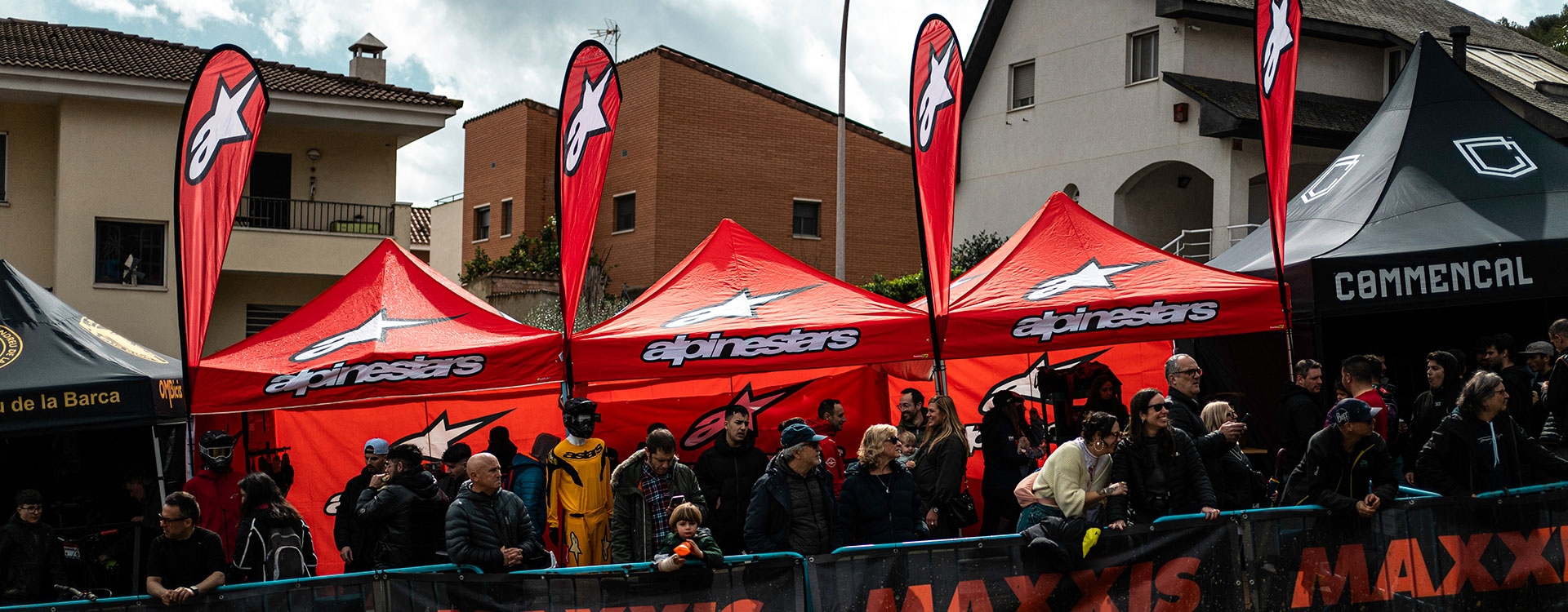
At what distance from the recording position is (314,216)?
2459 centimetres

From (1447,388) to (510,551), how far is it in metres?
6.47

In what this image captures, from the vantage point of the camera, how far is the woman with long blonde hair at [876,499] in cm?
691

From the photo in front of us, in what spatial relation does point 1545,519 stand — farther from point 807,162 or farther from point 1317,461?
point 807,162

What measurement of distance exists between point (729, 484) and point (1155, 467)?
2684 mm

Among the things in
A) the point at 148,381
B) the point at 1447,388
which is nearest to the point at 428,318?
the point at 148,381

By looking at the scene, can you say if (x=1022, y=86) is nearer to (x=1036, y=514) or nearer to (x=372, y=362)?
(x=372, y=362)

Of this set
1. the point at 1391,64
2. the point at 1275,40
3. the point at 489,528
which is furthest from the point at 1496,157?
the point at 1391,64

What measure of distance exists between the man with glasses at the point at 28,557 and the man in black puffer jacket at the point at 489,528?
280 centimetres

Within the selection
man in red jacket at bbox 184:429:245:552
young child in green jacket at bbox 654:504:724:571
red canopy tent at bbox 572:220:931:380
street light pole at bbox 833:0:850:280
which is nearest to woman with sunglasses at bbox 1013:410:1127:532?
young child in green jacket at bbox 654:504:724:571

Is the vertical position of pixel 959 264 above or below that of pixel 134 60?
below

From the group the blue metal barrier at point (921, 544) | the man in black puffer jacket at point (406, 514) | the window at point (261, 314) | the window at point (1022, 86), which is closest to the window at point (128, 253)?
the window at point (261, 314)

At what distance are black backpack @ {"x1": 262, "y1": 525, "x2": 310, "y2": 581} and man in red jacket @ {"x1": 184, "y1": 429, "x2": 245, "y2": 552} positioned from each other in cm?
150

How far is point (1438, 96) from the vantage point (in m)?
12.2

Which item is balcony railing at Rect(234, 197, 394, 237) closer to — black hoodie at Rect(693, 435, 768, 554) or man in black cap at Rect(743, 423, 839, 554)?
black hoodie at Rect(693, 435, 768, 554)
